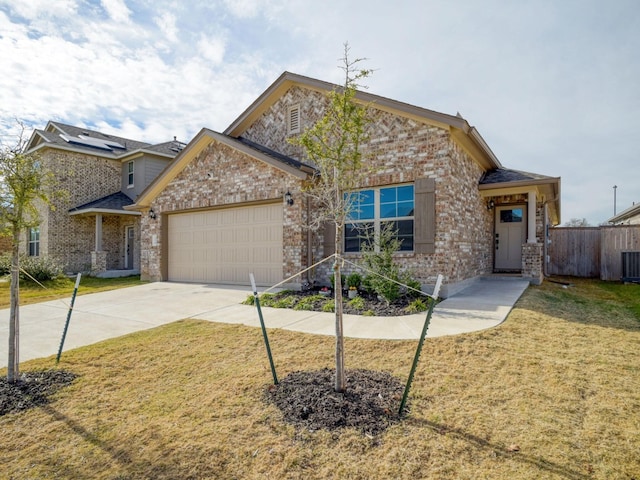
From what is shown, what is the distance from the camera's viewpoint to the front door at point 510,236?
1226 centimetres

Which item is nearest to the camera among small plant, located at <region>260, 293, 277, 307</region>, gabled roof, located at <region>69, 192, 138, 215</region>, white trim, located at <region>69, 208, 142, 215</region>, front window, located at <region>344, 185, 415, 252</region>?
small plant, located at <region>260, 293, 277, 307</region>

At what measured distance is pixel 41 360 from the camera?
4.73m

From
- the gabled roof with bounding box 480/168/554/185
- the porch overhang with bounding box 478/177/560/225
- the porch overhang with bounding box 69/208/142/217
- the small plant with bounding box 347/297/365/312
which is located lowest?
the small plant with bounding box 347/297/365/312

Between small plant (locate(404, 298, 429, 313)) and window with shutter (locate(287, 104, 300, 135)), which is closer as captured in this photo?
small plant (locate(404, 298, 429, 313))

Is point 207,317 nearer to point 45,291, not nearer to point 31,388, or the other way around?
point 31,388

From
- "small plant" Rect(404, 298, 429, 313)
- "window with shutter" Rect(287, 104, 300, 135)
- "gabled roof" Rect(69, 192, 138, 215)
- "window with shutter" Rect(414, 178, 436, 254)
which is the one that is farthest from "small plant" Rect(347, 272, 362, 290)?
"gabled roof" Rect(69, 192, 138, 215)

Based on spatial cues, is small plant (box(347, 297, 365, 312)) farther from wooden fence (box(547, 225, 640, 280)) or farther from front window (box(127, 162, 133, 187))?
front window (box(127, 162, 133, 187))

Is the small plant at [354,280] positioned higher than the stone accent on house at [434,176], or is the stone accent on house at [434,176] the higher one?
the stone accent on house at [434,176]

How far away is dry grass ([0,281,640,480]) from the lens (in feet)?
8.04

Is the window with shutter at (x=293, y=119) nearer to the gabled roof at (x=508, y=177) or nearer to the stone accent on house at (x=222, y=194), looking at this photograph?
the stone accent on house at (x=222, y=194)

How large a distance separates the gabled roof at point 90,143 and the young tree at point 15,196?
47.7 ft

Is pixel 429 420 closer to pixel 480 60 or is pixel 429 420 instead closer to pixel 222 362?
pixel 222 362

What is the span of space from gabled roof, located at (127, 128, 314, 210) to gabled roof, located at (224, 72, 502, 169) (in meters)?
0.94

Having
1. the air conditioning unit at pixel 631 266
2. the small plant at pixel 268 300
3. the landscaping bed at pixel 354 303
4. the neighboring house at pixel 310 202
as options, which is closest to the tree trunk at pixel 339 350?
the landscaping bed at pixel 354 303
